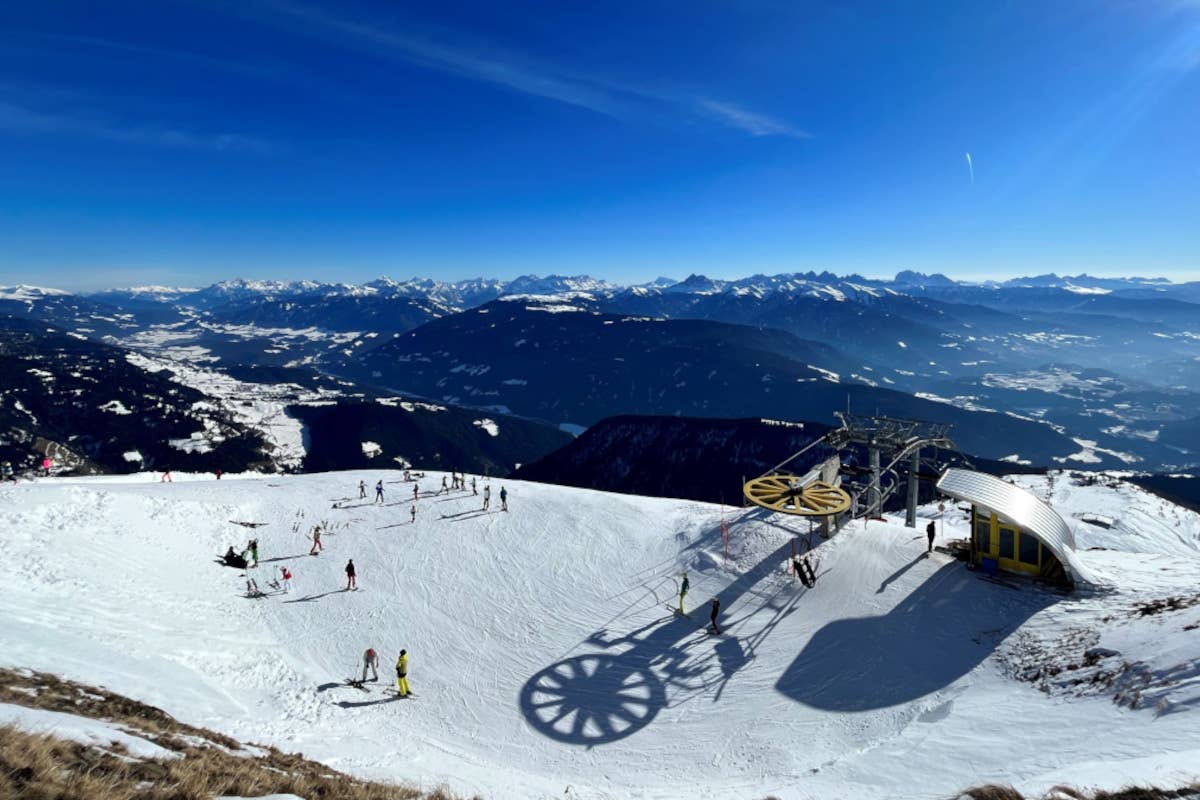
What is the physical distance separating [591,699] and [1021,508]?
25.8 m

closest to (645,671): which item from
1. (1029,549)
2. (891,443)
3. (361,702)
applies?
(361,702)

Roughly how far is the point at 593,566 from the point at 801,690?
15.8m

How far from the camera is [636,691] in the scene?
80.9 ft

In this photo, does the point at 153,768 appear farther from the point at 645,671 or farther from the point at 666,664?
the point at 666,664

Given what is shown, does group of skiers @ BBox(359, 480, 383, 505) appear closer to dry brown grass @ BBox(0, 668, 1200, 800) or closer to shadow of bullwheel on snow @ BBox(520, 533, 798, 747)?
shadow of bullwheel on snow @ BBox(520, 533, 798, 747)

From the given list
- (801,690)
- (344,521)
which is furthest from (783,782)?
(344,521)

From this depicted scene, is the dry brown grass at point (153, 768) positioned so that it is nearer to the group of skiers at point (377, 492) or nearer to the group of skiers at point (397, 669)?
the group of skiers at point (397, 669)

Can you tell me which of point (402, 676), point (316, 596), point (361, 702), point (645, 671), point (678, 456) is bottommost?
point (678, 456)

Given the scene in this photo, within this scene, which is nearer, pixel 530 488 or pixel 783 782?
pixel 783 782

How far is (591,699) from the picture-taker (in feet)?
79.6

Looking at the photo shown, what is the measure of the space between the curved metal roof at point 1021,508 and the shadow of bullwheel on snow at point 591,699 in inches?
826

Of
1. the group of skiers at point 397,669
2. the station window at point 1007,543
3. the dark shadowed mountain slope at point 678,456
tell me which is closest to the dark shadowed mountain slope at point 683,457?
the dark shadowed mountain slope at point 678,456

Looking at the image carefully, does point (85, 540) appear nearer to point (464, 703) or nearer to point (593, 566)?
point (464, 703)

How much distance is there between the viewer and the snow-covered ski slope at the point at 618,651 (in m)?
18.5
